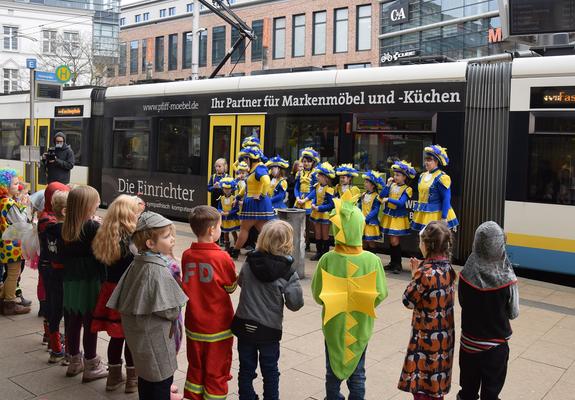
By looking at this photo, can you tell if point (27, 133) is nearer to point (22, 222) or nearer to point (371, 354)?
point (22, 222)

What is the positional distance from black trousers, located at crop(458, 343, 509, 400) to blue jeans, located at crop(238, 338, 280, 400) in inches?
48.9

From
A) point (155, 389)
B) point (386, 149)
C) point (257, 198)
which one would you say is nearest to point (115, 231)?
point (155, 389)

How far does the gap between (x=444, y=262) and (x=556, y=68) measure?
5.68 metres

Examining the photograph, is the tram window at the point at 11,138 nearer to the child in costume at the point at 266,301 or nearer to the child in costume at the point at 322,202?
the child in costume at the point at 322,202

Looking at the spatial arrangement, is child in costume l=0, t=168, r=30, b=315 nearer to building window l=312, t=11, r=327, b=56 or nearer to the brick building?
the brick building

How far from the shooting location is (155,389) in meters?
3.81

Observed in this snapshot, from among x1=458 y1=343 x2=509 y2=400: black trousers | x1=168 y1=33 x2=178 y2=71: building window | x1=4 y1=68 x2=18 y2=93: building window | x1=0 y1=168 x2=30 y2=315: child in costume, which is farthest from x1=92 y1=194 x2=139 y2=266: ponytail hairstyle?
x1=4 y1=68 x2=18 y2=93: building window

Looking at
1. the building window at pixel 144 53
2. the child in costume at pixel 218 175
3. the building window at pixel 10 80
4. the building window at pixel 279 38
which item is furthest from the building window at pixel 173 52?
the child in costume at pixel 218 175

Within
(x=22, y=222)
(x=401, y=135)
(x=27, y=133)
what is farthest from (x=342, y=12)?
(x=22, y=222)

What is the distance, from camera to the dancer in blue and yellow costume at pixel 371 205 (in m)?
9.23

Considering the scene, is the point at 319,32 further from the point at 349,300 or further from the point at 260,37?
the point at 349,300

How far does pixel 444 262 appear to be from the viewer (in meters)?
3.97

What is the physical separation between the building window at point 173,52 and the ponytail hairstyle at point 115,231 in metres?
51.3

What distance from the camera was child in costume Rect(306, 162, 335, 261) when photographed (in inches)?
378
